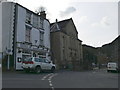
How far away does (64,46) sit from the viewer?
42094 mm

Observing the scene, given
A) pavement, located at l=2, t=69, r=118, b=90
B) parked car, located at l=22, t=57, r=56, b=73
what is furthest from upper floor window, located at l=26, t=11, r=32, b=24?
pavement, located at l=2, t=69, r=118, b=90

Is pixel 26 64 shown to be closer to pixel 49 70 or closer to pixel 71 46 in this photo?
pixel 49 70

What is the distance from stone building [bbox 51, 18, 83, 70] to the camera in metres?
39.3

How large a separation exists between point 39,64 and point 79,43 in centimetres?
2816

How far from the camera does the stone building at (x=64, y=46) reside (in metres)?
39.3

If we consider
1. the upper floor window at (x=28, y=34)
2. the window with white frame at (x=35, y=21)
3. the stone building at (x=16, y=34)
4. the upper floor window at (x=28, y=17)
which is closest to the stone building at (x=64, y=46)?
the window with white frame at (x=35, y=21)

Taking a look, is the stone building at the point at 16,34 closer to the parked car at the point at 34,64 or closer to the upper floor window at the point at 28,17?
the upper floor window at the point at 28,17

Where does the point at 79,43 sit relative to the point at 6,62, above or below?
above

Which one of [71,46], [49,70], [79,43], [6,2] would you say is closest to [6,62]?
[49,70]

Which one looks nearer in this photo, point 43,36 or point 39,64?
point 39,64

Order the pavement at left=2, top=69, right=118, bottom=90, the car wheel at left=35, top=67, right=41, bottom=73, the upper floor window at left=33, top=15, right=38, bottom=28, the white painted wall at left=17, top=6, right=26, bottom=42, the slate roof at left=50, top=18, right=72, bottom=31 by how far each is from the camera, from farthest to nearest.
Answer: the slate roof at left=50, top=18, right=72, bottom=31 → the upper floor window at left=33, top=15, right=38, bottom=28 → the white painted wall at left=17, top=6, right=26, bottom=42 → the car wheel at left=35, top=67, right=41, bottom=73 → the pavement at left=2, top=69, right=118, bottom=90

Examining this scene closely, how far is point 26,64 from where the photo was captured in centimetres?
2306

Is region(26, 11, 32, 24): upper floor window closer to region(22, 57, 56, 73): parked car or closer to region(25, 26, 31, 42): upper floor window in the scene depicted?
region(25, 26, 31, 42): upper floor window

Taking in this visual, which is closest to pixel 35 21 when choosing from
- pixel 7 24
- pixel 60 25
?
pixel 7 24
